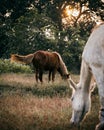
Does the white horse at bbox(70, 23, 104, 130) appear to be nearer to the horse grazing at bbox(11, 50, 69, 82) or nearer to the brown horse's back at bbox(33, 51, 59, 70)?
the horse grazing at bbox(11, 50, 69, 82)

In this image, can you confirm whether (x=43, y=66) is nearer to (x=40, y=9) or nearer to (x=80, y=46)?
(x=80, y=46)

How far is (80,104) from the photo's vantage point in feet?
23.9

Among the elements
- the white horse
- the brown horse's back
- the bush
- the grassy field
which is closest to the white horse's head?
the white horse

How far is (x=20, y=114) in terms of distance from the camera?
7988 millimetres

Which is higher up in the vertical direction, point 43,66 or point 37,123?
point 37,123

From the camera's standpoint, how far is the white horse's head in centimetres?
729

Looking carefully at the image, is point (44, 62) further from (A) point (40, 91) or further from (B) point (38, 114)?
(B) point (38, 114)

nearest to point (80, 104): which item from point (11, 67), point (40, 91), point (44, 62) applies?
point (40, 91)

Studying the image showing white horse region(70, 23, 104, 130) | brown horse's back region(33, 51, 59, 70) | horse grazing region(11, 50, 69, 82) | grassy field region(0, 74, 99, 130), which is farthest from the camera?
brown horse's back region(33, 51, 59, 70)

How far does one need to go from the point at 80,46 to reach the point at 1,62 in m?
9.16

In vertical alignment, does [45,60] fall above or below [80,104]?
below

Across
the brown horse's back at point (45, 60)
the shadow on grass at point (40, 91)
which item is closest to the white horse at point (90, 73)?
the shadow on grass at point (40, 91)

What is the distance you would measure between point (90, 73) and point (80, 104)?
63cm

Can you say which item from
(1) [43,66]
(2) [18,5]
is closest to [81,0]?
(2) [18,5]
